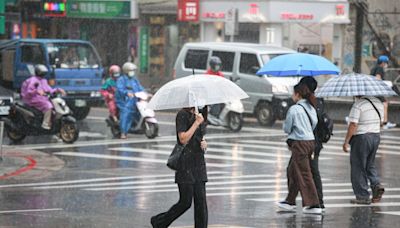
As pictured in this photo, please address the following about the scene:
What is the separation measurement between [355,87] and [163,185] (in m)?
3.89

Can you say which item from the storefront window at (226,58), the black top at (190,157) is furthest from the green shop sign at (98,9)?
the black top at (190,157)

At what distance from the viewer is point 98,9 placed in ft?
150

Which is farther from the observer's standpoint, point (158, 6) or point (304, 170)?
point (158, 6)

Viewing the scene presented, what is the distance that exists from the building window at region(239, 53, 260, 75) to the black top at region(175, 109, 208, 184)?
16.6 meters

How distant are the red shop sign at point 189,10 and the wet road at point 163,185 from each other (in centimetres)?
1594

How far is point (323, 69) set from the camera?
14578mm

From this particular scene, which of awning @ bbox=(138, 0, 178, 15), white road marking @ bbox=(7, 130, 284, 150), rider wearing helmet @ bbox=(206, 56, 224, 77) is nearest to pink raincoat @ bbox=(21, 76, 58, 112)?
white road marking @ bbox=(7, 130, 284, 150)

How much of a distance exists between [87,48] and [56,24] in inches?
749

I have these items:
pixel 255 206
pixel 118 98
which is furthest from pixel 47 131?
pixel 255 206

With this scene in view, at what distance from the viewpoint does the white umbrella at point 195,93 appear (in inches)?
424

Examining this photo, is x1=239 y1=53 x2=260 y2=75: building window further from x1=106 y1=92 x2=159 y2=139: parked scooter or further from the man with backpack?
the man with backpack

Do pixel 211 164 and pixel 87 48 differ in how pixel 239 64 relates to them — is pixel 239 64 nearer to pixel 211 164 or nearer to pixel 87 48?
pixel 87 48

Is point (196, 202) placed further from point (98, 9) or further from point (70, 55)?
point (98, 9)

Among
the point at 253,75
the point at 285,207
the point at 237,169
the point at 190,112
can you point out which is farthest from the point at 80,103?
the point at 190,112
